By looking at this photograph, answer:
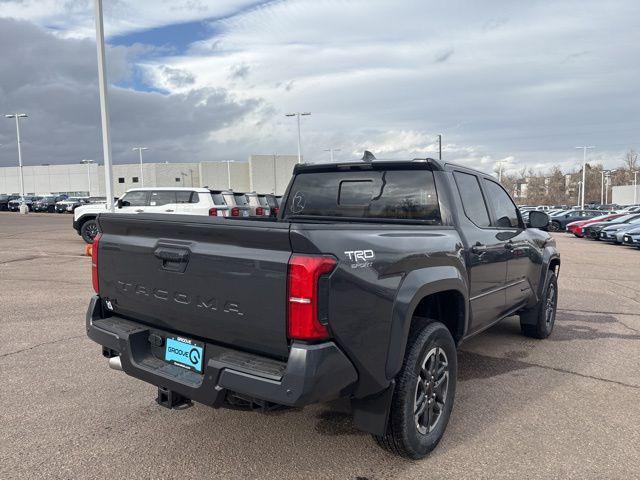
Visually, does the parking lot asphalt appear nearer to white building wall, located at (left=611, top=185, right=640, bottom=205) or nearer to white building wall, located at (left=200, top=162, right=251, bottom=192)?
white building wall, located at (left=200, top=162, right=251, bottom=192)

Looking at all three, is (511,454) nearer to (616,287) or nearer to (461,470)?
(461,470)

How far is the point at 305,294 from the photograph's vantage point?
2369mm

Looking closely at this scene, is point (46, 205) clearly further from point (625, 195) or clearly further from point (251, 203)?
point (625, 195)

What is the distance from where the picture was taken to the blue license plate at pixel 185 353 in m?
2.81

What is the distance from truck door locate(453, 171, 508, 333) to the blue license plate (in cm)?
204

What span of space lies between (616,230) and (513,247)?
18767 mm

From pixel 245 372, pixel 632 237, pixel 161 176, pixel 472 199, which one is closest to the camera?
pixel 245 372

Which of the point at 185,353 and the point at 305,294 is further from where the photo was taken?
the point at 185,353

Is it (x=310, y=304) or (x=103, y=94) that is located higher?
(x=103, y=94)

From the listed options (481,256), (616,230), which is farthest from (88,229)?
(616,230)

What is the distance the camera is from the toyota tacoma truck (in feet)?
7.94

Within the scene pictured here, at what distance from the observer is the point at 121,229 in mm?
3252

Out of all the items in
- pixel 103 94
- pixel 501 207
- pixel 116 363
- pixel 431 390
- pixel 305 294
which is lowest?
pixel 431 390

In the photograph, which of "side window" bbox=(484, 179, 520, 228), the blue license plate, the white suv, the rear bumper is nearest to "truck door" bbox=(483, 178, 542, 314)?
"side window" bbox=(484, 179, 520, 228)
